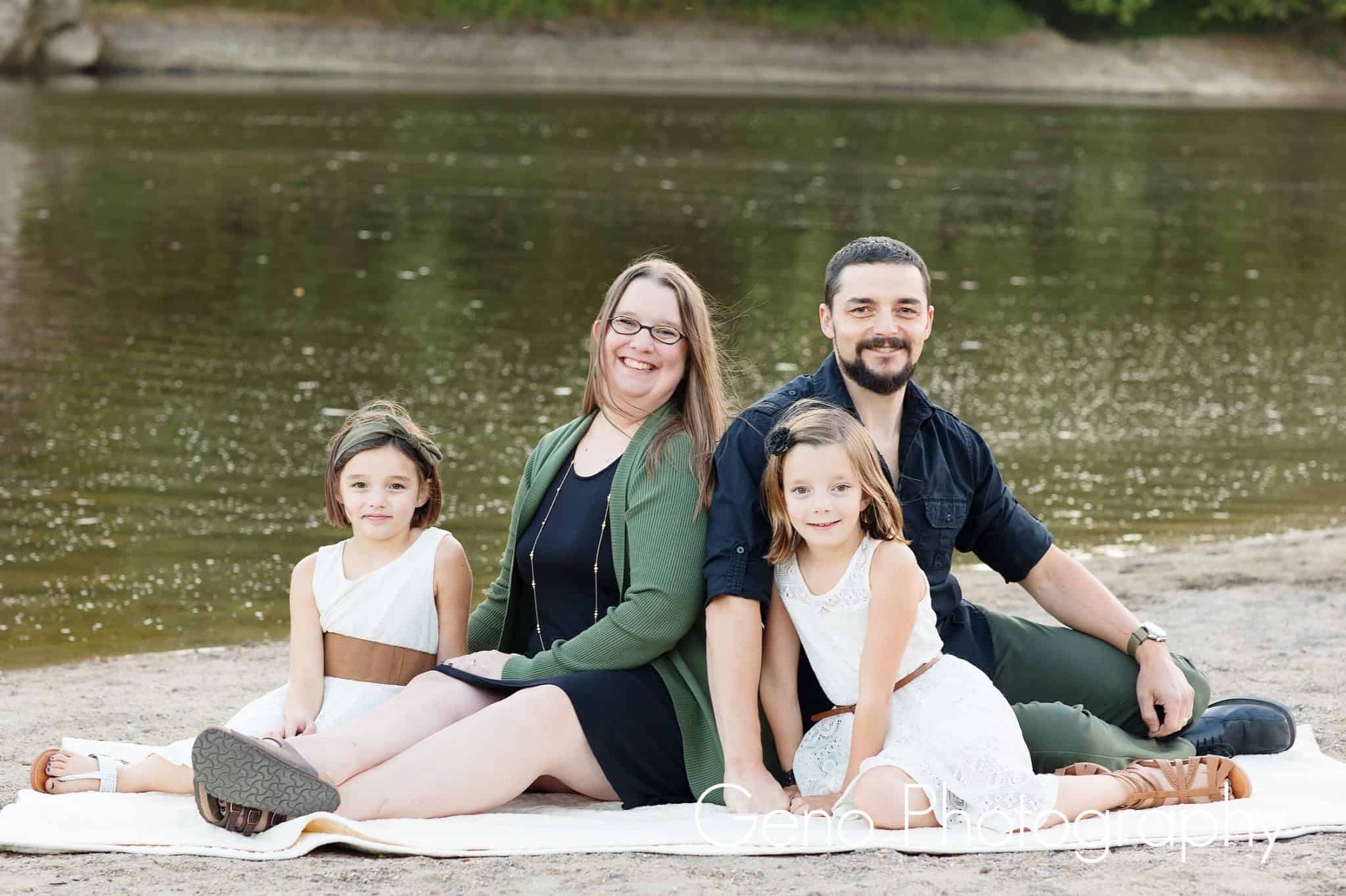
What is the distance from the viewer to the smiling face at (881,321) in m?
4.11

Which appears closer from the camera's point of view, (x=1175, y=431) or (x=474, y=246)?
(x=1175, y=431)

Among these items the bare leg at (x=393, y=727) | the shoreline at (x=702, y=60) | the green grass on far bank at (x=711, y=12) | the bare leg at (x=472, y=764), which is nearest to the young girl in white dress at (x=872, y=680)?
the bare leg at (x=472, y=764)

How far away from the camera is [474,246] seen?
18.2m

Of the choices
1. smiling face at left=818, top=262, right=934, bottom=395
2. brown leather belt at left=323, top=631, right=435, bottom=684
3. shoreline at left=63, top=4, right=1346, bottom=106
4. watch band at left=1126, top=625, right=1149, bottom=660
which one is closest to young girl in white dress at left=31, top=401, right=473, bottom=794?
brown leather belt at left=323, top=631, right=435, bottom=684

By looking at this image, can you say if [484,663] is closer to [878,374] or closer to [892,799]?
[892,799]

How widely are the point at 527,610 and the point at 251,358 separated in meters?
8.33

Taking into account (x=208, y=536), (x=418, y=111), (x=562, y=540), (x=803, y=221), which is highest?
(x=418, y=111)

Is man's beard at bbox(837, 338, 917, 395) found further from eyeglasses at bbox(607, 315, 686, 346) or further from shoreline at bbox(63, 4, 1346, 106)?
shoreline at bbox(63, 4, 1346, 106)

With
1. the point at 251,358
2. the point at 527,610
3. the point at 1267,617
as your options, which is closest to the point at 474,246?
the point at 251,358

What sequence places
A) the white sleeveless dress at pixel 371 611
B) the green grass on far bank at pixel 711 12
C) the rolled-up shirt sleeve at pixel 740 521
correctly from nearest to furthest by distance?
the rolled-up shirt sleeve at pixel 740 521, the white sleeveless dress at pixel 371 611, the green grass on far bank at pixel 711 12

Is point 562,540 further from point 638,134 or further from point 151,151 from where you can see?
point 638,134

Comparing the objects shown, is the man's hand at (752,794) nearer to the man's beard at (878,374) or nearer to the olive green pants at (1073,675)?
the olive green pants at (1073,675)

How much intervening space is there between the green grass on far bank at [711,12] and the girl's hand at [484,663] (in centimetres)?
4212

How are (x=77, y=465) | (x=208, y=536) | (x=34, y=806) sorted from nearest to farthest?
(x=34, y=806) < (x=208, y=536) < (x=77, y=465)
